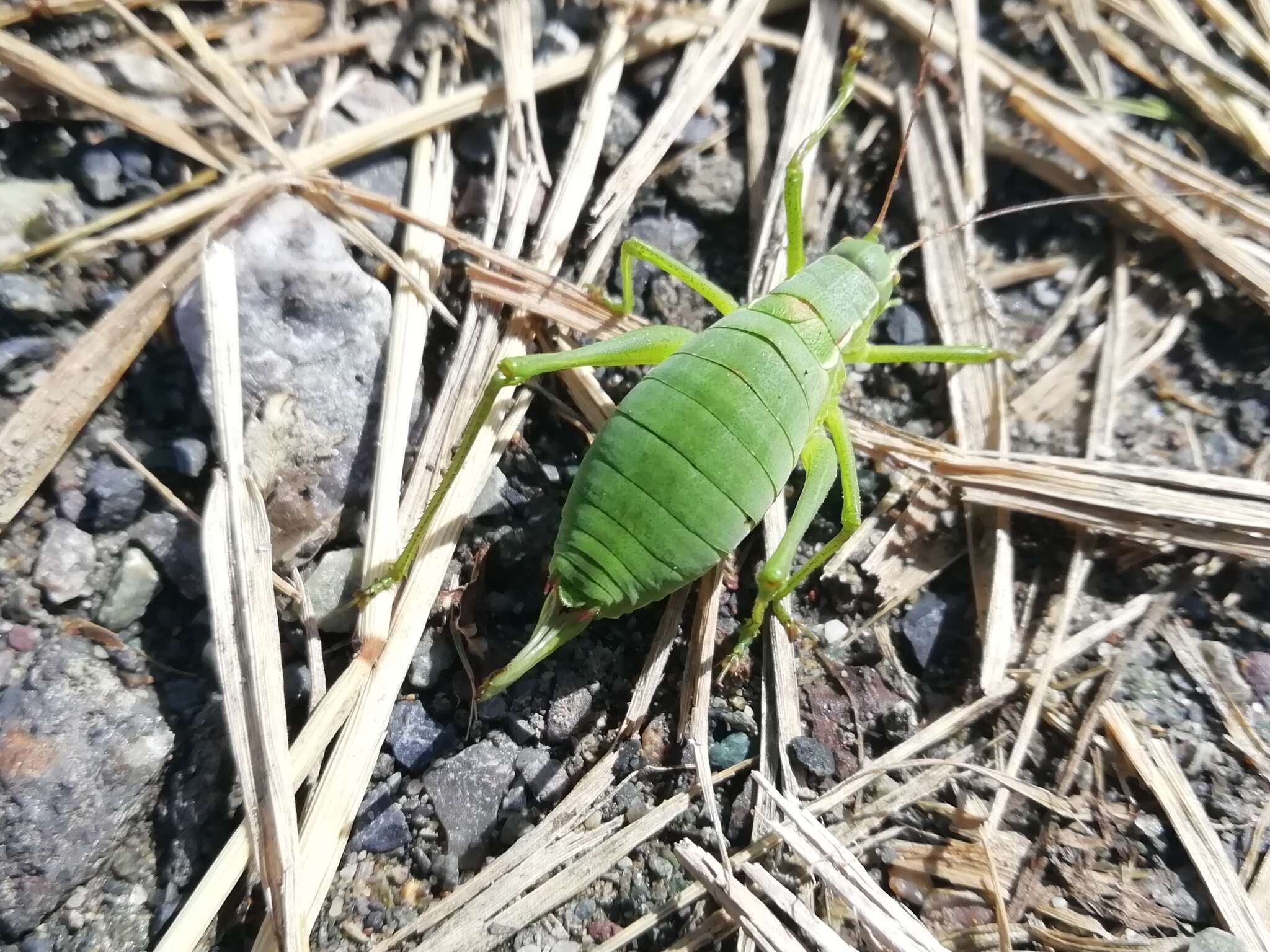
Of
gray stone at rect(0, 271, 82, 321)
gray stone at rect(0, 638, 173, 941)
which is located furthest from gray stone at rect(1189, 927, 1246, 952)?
gray stone at rect(0, 271, 82, 321)

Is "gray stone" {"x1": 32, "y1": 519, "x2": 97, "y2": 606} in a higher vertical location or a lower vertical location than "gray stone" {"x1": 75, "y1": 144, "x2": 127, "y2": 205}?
lower

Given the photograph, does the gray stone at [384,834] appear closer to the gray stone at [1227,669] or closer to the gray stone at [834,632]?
the gray stone at [834,632]

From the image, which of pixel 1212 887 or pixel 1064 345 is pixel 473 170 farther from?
pixel 1212 887

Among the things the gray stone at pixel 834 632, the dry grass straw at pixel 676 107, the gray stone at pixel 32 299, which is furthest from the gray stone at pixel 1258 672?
the gray stone at pixel 32 299

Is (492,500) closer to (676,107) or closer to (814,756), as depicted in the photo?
(814,756)

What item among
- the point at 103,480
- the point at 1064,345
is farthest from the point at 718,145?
the point at 103,480

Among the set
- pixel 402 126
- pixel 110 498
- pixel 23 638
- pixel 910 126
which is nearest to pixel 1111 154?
pixel 910 126

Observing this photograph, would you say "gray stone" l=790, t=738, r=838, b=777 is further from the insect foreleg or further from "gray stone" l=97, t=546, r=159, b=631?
"gray stone" l=97, t=546, r=159, b=631
